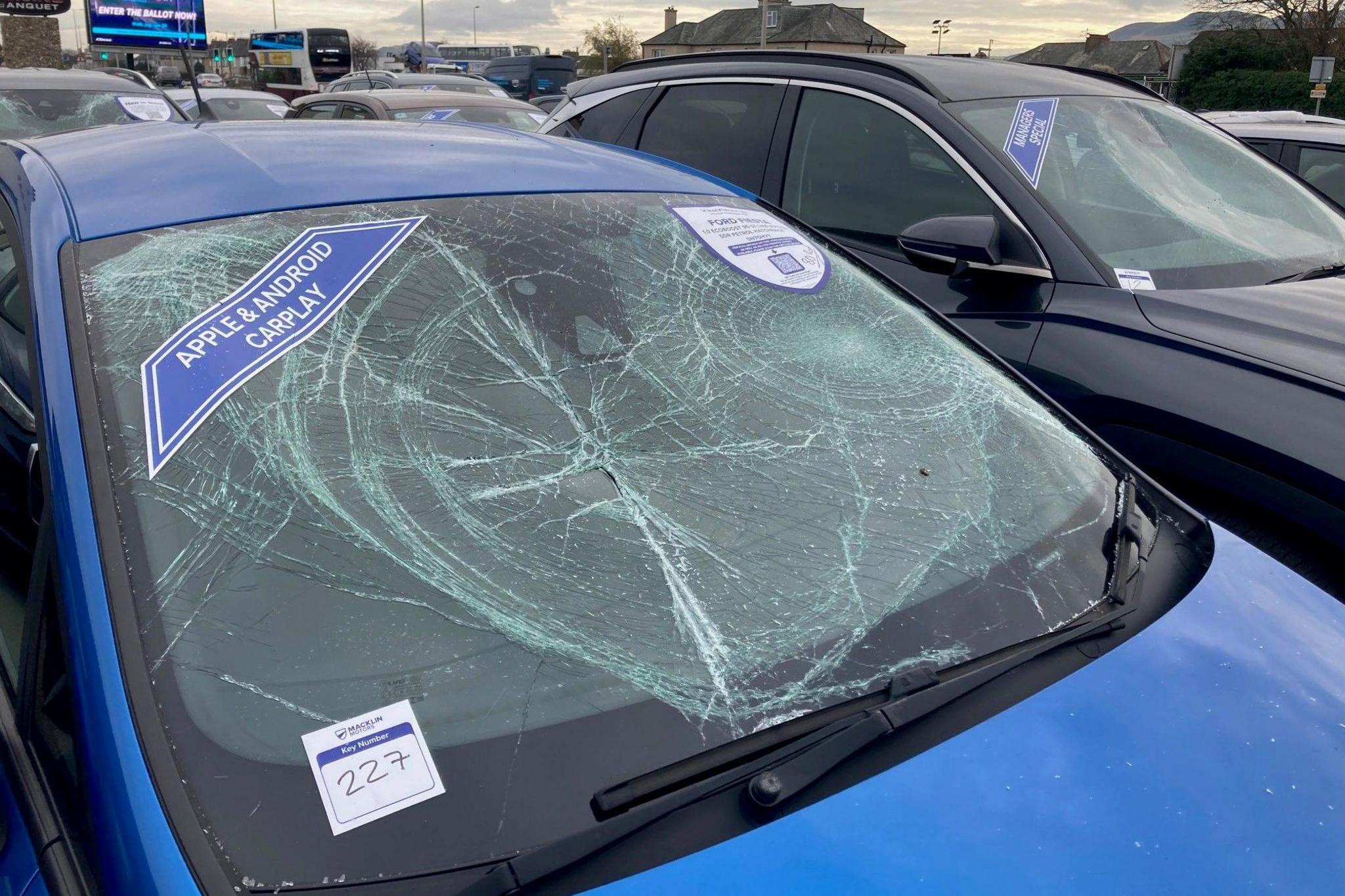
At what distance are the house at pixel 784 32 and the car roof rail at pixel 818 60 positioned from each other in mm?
70892

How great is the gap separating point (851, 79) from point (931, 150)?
46cm

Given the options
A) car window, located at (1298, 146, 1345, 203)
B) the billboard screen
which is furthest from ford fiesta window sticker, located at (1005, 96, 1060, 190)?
the billboard screen

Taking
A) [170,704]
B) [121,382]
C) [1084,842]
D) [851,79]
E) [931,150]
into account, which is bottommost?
[1084,842]

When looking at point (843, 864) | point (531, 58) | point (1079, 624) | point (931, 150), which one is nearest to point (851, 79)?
point (931, 150)

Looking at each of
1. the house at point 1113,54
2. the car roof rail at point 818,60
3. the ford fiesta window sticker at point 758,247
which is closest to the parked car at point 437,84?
the car roof rail at point 818,60

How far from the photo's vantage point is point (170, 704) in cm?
104

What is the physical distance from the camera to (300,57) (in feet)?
128

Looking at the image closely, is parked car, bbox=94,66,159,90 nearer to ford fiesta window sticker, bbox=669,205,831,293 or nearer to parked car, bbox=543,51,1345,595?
parked car, bbox=543,51,1345,595

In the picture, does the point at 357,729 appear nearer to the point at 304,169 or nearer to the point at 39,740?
the point at 39,740

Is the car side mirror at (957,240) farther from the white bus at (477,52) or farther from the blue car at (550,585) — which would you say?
the white bus at (477,52)

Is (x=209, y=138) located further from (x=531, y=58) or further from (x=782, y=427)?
(x=531, y=58)

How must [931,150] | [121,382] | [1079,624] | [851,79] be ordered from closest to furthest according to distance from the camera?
1. [121,382]
2. [1079,624]
3. [931,150]
4. [851,79]

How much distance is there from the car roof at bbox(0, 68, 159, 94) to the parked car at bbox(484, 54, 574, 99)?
29.5 meters

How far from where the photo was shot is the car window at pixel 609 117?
4.21 metres
